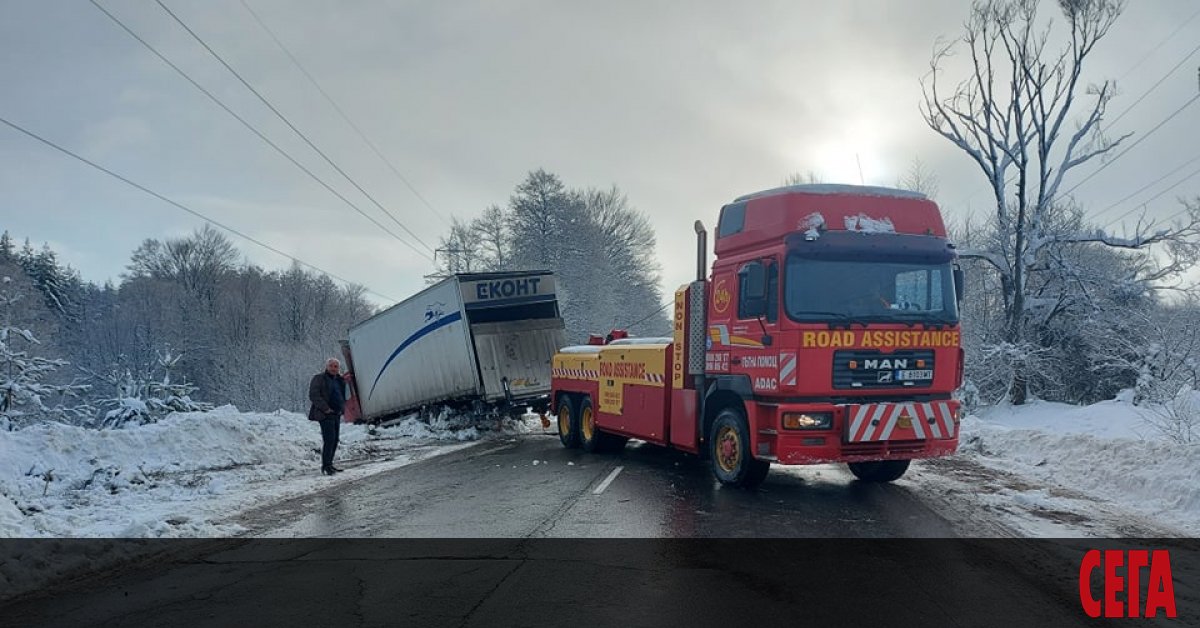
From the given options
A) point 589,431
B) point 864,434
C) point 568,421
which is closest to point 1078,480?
point 864,434

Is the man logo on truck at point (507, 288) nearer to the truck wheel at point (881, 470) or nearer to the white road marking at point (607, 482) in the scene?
the white road marking at point (607, 482)

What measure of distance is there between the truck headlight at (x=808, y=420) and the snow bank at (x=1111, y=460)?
11.7 ft

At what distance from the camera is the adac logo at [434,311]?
65.8 feet

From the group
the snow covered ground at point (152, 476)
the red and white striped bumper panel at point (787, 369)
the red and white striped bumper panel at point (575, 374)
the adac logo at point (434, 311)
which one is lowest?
the snow covered ground at point (152, 476)

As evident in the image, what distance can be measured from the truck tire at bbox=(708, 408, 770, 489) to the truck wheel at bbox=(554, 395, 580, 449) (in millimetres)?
5358

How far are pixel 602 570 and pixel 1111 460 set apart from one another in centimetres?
827

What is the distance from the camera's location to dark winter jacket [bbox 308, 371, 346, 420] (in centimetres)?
1262

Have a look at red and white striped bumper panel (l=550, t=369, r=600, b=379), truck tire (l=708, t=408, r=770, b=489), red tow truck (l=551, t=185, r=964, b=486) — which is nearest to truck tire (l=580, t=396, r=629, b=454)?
red and white striped bumper panel (l=550, t=369, r=600, b=379)

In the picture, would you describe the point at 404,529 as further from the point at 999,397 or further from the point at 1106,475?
the point at 999,397

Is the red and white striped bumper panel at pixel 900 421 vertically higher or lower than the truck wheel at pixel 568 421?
higher

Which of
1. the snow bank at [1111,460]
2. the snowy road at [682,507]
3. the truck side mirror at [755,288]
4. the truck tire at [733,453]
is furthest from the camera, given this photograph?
the truck tire at [733,453]

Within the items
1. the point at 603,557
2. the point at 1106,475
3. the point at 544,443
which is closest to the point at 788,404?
the point at 603,557

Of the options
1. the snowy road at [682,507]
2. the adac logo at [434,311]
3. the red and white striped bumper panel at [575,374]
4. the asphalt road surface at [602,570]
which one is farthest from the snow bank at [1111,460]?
the adac logo at [434,311]

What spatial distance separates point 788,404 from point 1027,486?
158 inches
